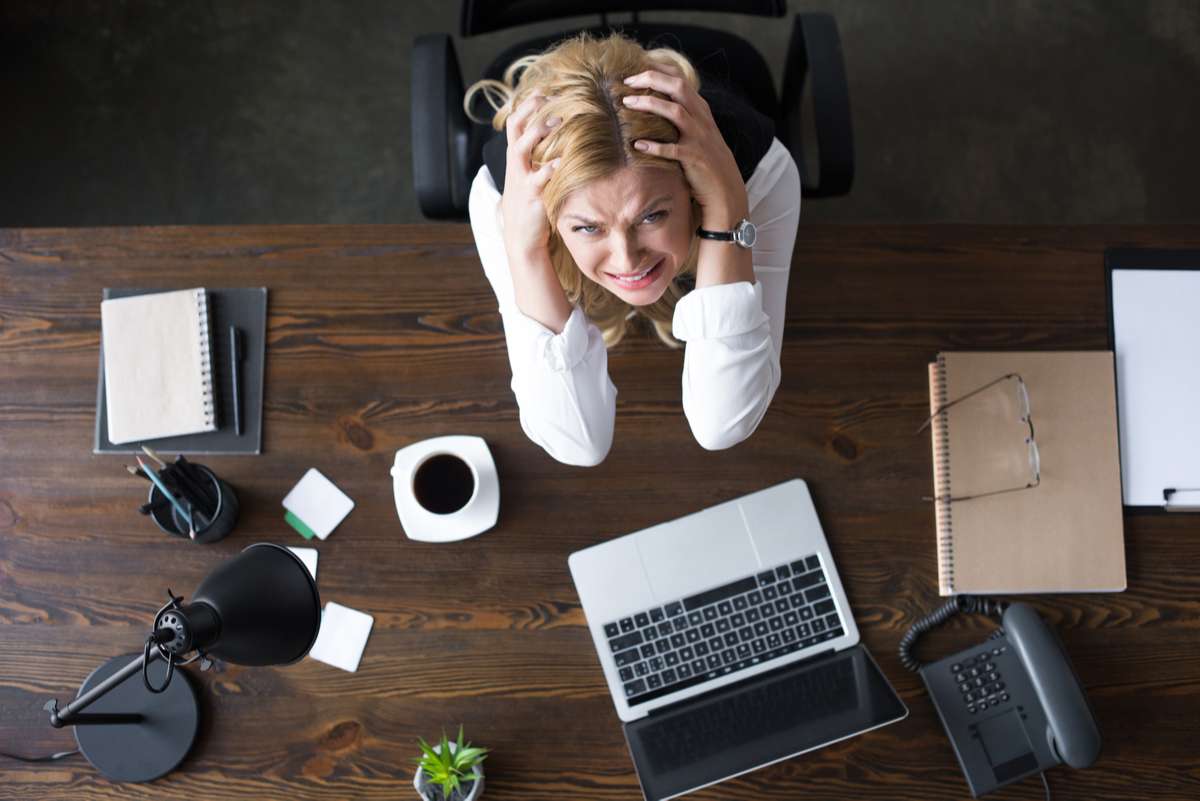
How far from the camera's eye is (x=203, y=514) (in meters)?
1.16

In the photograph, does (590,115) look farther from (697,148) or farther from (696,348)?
(696,348)

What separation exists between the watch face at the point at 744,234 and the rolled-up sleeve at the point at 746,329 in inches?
2.0

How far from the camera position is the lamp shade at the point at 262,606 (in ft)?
2.87

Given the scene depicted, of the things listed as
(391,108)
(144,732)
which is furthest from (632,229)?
(391,108)

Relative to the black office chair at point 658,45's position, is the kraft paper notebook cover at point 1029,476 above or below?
below

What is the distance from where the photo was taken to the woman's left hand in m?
0.92

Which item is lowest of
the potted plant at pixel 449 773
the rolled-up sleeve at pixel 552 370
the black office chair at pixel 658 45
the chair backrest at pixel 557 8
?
the potted plant at pixel 449 773

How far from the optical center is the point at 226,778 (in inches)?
45.4

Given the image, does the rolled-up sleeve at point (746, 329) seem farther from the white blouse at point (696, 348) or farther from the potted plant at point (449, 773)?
the potted plant at point (449, 773)

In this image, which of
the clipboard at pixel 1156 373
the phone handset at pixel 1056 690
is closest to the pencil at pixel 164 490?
the phone handset at pixel 1056 690

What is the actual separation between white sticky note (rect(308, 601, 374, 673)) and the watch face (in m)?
0.69

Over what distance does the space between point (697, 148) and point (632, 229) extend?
11cm

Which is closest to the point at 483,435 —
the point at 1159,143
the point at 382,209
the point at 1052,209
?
the point at 382,209

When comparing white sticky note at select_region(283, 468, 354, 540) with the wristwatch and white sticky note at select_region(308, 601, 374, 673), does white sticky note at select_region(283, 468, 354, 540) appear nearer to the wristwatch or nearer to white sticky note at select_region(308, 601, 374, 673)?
white sticky note at select_region(308, 601, 374, 673)
